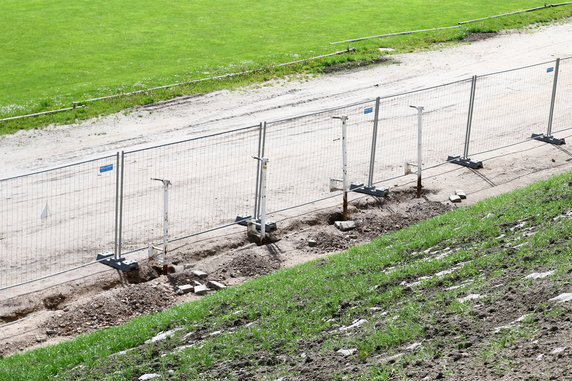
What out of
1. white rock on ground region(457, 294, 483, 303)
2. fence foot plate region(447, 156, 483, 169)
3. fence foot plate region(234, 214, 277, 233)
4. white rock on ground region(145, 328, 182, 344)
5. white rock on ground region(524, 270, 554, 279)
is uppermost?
white rock on ground region(524, 270, 554, 279)

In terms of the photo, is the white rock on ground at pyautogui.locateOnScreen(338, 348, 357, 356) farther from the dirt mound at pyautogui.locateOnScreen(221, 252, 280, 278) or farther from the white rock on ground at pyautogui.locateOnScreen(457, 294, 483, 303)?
the dirt mound at pyautogui.locateOnScreen(221, 252, 280, 278)

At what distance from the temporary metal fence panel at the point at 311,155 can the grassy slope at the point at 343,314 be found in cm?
471

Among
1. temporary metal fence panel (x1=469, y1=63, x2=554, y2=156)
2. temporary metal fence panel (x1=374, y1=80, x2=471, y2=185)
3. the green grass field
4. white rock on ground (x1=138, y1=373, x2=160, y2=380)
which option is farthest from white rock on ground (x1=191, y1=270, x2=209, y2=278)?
the green grass field

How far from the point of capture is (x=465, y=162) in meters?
21.6

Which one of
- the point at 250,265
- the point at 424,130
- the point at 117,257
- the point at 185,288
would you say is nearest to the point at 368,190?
the point at 250,265

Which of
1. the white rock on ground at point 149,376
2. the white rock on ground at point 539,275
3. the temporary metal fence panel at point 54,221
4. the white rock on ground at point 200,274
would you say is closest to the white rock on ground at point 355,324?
the white rock on ground at point 539,275

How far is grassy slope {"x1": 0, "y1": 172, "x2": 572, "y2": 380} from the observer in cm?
1029

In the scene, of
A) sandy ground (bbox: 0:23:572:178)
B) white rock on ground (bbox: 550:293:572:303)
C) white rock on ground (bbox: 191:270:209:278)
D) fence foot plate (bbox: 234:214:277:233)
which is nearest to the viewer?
white rock on ground (bbox: 550:293:572:303)

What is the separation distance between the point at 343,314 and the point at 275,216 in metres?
6.98

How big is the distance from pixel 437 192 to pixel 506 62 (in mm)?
13591

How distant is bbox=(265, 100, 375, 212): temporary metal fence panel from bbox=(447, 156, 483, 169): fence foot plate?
80.5 inches

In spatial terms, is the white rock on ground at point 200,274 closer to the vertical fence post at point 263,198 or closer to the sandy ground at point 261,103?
the vertical fence post at point 263,198

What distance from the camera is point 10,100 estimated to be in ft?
90.9

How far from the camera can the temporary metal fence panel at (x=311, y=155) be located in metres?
20.0
